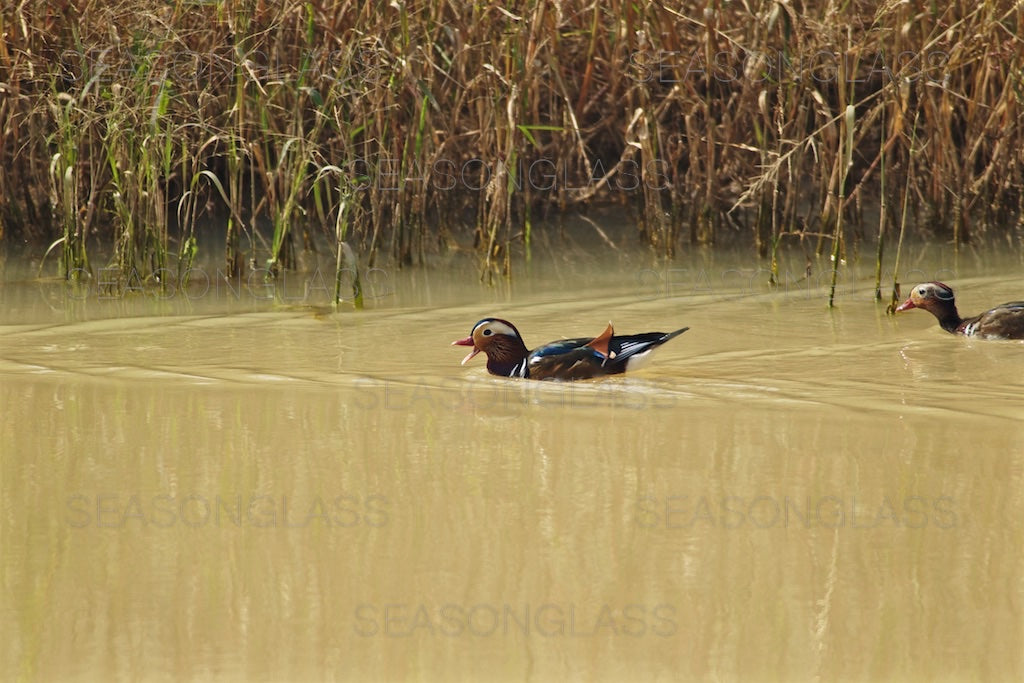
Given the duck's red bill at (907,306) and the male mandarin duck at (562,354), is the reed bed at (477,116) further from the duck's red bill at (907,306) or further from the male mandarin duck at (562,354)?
the male mandarin duck at (562,354)

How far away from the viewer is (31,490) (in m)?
3.68

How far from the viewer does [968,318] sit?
6.28 metres

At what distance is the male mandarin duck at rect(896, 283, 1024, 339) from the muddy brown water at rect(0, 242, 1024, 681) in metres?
0.10

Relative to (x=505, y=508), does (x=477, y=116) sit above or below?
above

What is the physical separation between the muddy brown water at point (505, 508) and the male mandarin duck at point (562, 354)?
7 centimetres

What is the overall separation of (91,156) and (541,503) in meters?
4.13

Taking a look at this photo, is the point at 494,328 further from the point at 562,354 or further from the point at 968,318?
the point at 968,318

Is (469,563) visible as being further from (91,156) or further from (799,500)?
(91,156)

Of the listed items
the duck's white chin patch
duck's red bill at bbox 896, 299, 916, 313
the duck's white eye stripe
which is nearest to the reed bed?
duck's red bill at bbox 896, 299, 916, 313

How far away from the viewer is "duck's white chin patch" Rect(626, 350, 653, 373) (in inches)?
201

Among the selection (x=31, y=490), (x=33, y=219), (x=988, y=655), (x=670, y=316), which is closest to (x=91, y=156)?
(x=33, y=219)

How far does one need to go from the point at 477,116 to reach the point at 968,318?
9.59 feet

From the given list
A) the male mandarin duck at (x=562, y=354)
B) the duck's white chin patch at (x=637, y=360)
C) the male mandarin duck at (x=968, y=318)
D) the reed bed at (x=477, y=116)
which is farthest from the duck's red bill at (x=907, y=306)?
the duck's white chin patch at (x=637, y=360)

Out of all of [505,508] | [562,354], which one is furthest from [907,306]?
[505,508]
